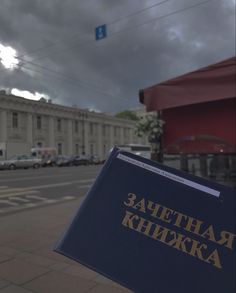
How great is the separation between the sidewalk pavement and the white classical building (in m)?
38.0

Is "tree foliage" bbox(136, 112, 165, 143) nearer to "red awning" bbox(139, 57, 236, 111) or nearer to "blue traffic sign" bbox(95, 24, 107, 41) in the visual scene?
"red awning" bbox(139, 57, 236, 111)

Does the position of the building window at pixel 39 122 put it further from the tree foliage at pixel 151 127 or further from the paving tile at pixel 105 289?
the paving tile at pixel 105 289

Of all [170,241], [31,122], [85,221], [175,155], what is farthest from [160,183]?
[31,122]

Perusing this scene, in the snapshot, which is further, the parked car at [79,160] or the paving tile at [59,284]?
the parked car at [79,160]

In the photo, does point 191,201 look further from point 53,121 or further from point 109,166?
point 53,121

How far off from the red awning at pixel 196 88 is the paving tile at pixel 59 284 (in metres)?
1.95

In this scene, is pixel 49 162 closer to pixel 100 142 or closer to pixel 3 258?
pixel 100 142

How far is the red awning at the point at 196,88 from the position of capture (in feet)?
11.4

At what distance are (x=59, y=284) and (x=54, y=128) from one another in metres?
57.2

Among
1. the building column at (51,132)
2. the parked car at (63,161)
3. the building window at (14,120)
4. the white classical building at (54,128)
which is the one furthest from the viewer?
the building column at (51,132)

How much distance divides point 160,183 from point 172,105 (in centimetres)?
141

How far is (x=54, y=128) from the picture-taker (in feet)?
199

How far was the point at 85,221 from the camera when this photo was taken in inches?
110

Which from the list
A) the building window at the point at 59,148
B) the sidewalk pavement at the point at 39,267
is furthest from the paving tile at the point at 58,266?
the building window at the point at 59,148
